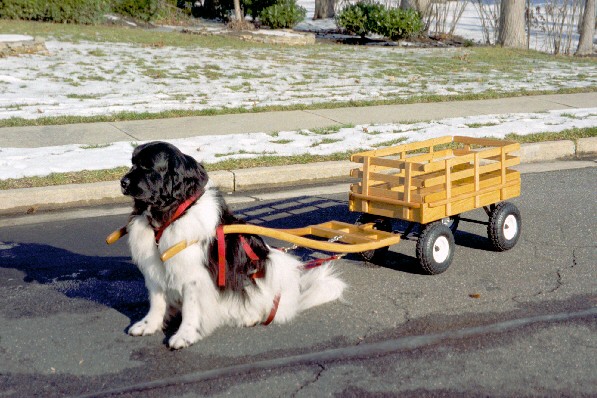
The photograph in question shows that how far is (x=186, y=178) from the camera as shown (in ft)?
14.2

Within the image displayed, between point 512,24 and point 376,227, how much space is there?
17705mm

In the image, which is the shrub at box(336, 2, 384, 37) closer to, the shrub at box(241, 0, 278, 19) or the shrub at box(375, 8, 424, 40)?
the shrub at box(375, 8, 424, 40)

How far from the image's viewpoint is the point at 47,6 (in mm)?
22328

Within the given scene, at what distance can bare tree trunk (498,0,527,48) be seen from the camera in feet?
71.9

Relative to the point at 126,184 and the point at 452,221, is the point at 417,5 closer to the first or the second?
the point at 452,221

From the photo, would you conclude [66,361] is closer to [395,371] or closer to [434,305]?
[395,371]

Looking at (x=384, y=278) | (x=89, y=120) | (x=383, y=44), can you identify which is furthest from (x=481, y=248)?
(x=383, y=44)

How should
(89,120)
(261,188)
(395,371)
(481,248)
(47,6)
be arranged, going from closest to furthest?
1. (395,371)
2. (481,248)
3. (261,188)
4. (89,120)
5. (47,6)

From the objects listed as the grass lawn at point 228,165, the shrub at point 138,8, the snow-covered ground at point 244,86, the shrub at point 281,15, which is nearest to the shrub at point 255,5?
the shrub at point 281,15

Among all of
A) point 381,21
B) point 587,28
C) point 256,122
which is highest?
point 381,21

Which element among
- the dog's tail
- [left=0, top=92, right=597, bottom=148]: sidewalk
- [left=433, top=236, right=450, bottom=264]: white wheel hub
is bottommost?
the dog's tail

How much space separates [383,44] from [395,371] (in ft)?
63.4

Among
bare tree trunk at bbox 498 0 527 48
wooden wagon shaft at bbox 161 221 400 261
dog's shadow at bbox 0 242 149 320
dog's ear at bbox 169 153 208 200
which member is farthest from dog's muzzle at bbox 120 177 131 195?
bare tree trunk at bbox 498 0 527 48

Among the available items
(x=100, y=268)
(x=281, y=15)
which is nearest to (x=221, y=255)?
(x=100, y=268)
